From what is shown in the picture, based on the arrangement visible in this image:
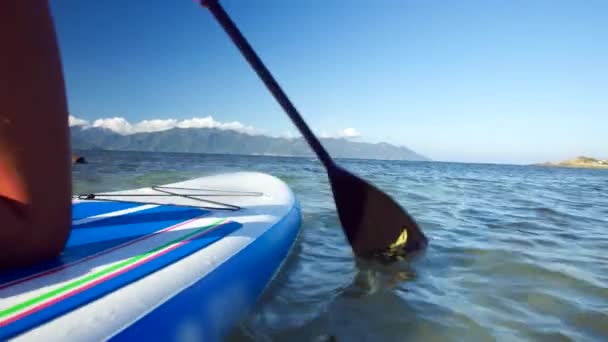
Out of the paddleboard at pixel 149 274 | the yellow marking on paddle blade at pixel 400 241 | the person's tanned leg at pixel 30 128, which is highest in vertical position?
the person's tanned leg at pixel 30 128

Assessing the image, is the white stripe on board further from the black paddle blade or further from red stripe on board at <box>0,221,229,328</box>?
the black paddle blade

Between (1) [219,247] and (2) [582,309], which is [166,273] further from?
(2) [582,309]

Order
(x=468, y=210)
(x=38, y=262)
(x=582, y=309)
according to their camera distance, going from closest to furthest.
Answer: (x=38, y=262) < (x=582, y=309) < (x=468, y=210)

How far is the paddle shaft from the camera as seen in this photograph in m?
2.94

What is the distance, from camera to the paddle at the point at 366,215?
11.7 feet

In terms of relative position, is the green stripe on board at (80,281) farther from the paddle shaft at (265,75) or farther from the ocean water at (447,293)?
the paddle shaft at (265,75)

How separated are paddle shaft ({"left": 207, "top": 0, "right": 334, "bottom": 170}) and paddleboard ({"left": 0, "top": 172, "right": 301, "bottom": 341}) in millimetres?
752

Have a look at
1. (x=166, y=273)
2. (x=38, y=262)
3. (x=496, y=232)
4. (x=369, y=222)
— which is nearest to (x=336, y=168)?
(x=369, y=222)

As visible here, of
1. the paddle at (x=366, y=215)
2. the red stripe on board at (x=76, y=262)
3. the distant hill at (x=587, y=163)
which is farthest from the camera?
the distant hill at (x=587, y=163)

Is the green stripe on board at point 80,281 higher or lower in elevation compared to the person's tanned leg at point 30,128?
lower

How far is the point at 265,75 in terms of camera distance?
3209 millimetres

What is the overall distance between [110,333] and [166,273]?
1.63 ft

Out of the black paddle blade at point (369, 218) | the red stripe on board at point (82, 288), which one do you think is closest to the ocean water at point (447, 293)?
the black paddle blade at point (369, 218)

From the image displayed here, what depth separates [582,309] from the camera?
2707 mm
